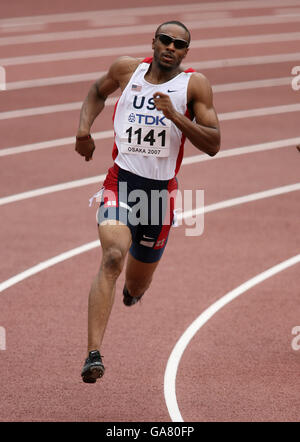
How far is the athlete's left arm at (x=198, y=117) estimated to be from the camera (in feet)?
18.4

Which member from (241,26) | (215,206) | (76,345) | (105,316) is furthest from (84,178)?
(241,26)

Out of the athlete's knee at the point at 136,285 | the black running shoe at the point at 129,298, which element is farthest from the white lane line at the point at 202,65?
the athlete's knee at the point at 136,285

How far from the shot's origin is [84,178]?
12453 mm

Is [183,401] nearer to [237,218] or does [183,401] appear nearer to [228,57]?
[237,218]

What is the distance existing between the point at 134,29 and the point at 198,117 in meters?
16.4

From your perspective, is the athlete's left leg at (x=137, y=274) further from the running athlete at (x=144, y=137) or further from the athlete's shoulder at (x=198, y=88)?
the athlete's shoulder at (x=198, y=88)

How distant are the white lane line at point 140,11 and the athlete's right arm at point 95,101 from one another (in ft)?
53.2

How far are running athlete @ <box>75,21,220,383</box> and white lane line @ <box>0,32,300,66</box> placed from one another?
1284cm

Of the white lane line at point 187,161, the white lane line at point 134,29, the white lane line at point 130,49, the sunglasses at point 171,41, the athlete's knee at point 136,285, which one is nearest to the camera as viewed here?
the sunglasses at point 171,41

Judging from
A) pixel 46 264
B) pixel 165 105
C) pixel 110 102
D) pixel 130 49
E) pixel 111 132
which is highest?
pixel 130 49

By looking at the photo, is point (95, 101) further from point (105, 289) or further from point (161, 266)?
point (161, 266)

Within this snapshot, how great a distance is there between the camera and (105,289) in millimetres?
5656

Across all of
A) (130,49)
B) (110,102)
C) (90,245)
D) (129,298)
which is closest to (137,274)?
(129,298)

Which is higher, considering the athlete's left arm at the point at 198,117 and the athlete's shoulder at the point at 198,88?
the athlete's shoulder at the point at 198,88
